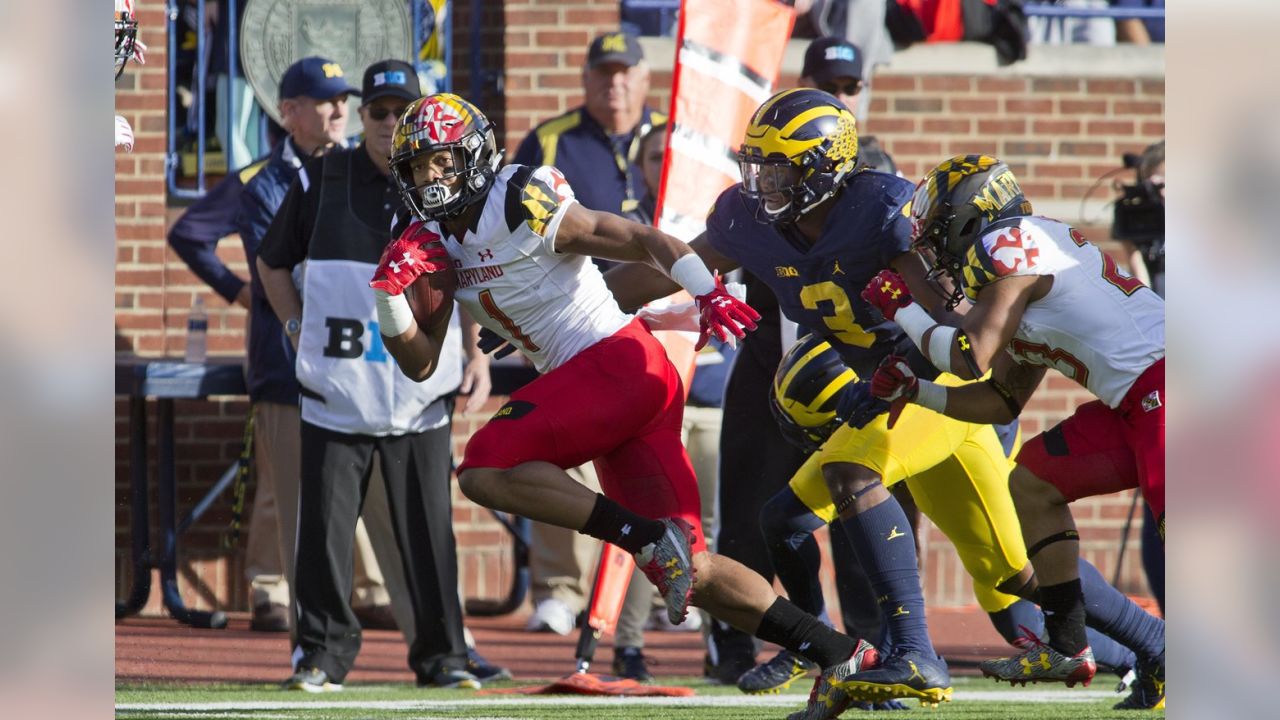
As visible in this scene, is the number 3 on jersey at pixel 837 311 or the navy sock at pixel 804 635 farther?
the number 3 on jersey at pixel 837 311

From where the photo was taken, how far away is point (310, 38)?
9.32 m

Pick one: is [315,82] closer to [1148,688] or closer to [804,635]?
[804,635]

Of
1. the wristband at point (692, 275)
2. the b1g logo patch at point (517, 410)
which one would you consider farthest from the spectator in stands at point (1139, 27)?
the b1g logo patch at point (517, 410)

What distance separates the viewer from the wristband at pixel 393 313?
5.02 m

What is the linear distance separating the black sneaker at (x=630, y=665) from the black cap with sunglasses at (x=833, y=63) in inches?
94.1

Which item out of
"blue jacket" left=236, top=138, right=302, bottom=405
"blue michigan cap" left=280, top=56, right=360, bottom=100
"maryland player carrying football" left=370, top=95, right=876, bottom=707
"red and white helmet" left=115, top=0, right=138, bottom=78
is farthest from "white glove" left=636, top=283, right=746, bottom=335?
"blue michigan cap" left=280, top=56, right=360, bottom=100

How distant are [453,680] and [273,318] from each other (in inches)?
66.3

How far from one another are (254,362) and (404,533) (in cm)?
116

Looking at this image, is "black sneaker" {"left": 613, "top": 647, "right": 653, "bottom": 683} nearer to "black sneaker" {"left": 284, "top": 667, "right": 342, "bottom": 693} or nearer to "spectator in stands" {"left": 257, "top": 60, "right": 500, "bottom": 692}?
"spectator in stands" {"left": 257, "top": 60, "right": 500, "bottom": 692}

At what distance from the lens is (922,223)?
516 cm

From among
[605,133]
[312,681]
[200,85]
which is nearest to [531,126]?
[605,133]

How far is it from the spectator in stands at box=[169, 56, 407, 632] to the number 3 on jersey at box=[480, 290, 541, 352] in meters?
1.79

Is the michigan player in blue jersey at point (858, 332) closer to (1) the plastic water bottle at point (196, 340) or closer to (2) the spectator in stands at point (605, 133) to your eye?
(2) the spectator in stands at point (605, 133)
